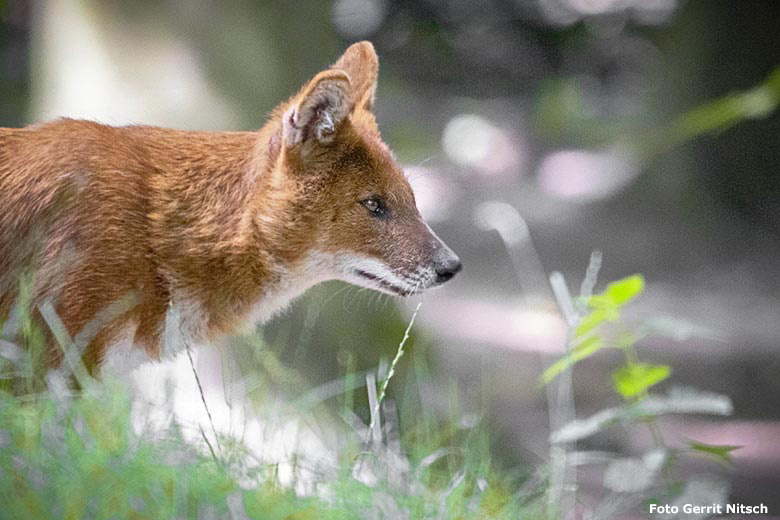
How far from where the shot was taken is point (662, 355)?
647 centimetres

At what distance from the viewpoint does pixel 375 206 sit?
341 cm

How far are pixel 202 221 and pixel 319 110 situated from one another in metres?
0.49

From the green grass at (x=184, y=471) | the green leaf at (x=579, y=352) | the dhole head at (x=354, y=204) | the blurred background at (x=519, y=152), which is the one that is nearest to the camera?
→ the green grass at (x=184, y=471)

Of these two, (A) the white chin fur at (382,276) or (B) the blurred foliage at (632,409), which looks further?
(A) the white chin fur at (382,276)

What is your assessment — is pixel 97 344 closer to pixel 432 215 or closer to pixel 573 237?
pixel 432 215

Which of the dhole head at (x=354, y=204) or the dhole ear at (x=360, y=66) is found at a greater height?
the dhole ear at (x=360, y=66)

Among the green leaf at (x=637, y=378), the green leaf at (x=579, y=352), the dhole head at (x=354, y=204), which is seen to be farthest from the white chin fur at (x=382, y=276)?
the green leaf at (x=637, y=378)

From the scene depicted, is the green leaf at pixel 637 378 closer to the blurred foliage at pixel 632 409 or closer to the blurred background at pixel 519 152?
the blurred foliage at pixel 632 409

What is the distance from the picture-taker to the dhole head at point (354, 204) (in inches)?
129

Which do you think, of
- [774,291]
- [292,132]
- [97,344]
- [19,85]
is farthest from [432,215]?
[97,344]

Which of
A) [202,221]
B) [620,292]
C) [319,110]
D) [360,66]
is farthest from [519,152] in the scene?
[620,292]

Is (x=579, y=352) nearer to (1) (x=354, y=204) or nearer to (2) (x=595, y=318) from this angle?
(2) (x=595, y=318)

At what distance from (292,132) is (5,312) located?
99 centimetres

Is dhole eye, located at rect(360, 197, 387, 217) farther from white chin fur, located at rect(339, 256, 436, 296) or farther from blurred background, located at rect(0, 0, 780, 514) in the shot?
blurred background, located at rect(0, 0, 780, 514)
